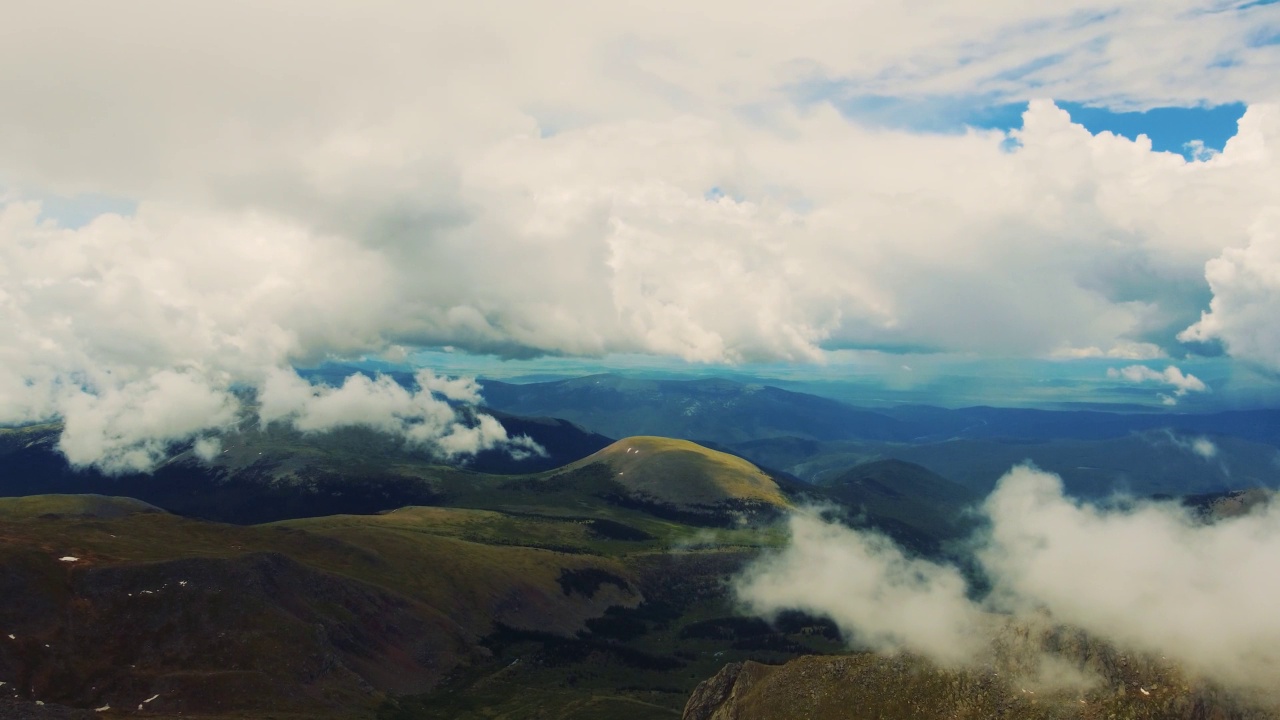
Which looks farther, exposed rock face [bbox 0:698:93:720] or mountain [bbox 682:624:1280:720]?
mountain [bbox 682:624:1280:720]

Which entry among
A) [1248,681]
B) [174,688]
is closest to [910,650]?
[1248,681]

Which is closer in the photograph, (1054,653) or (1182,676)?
(1182,676)

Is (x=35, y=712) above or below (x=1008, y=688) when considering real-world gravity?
below

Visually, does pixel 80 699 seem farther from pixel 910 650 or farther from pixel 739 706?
pixel 910 650

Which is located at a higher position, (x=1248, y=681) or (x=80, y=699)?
(x=1248, y=681)

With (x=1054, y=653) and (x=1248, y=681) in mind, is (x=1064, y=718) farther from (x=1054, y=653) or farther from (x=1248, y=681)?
(x=1248, y=681)

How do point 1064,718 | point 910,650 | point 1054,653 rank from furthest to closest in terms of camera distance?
1. point 910,650
2. point 1054,653
3. point 1064,718

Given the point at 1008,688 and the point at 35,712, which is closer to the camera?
the point at 35,712

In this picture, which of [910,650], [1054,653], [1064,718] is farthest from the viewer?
[910,650]

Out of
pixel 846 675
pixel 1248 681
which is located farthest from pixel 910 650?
pixel 1248 681

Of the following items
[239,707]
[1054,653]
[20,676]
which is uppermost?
[1054,653]
